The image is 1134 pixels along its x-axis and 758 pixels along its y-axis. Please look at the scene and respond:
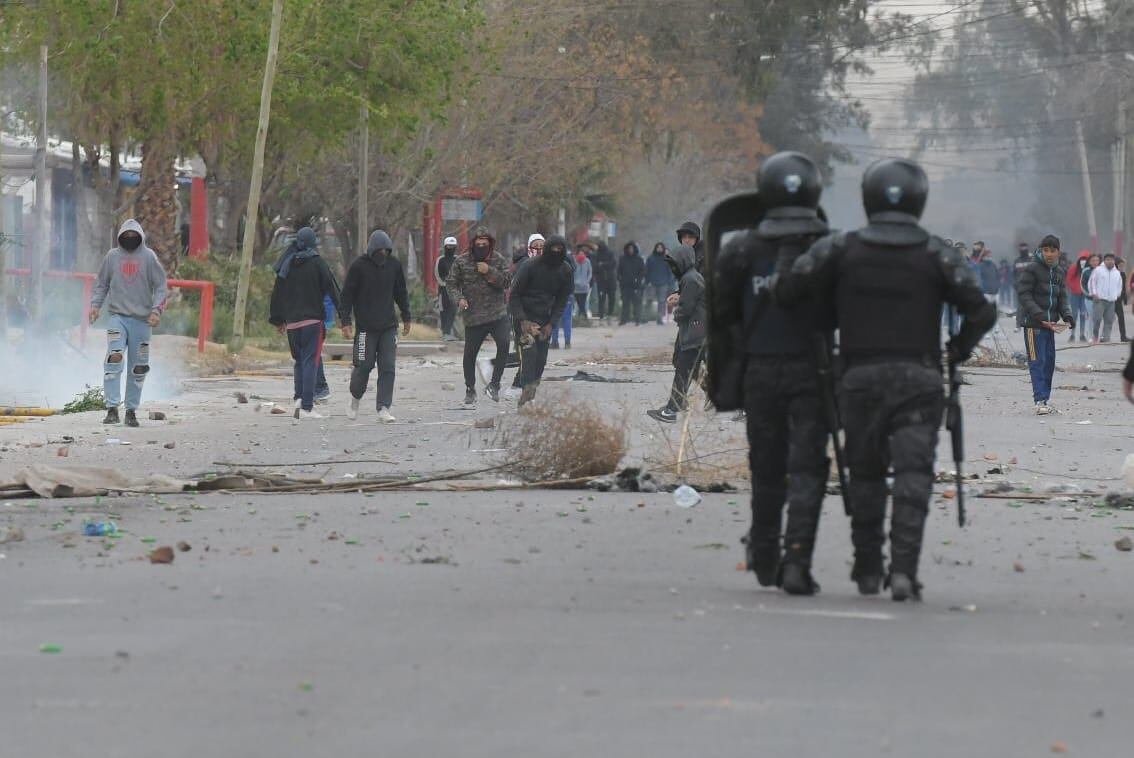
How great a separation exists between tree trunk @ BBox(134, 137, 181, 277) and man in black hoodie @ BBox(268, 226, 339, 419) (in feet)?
48.4

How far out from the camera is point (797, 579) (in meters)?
8.30

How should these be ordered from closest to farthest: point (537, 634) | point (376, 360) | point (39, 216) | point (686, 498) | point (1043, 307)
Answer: point (537, 634) < point (686, 498) < point (376, 360) < point (1043, 307) < point (39, 216)

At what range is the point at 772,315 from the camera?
27.7 feet

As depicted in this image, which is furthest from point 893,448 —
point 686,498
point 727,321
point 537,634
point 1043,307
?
point 1043,307

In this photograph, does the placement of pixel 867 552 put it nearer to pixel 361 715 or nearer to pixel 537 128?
pixel 361 715

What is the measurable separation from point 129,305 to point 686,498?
23.4ft

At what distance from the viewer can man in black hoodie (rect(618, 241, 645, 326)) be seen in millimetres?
49625

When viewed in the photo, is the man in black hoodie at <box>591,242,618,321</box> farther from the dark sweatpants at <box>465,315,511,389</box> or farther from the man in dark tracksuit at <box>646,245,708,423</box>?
the man in dark tracksuit at <box>646,245,708,423</box>

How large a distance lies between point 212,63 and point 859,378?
24.3m

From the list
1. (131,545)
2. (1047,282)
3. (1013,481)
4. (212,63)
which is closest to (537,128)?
(212,63)

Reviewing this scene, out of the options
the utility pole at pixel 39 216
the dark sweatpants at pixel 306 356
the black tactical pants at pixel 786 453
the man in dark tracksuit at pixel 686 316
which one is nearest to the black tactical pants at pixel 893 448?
the black tactical pants at pixel 786 453

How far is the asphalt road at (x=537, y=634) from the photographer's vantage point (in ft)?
19.0

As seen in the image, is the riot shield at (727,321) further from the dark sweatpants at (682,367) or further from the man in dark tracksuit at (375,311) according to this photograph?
the man in dark tracksuit at (375,311)

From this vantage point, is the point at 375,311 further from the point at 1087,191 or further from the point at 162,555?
the point at 1087,191
